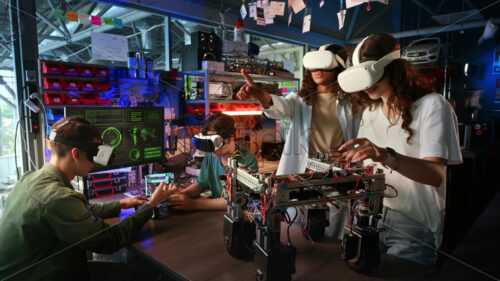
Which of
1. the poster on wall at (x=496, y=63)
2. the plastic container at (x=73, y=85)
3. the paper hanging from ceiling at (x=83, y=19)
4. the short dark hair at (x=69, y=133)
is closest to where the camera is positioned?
the short dark hair at (x=69, y=133)

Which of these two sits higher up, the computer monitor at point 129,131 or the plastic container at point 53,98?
the plastic container at point 53,98

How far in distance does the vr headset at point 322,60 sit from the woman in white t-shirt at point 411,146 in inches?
16.8

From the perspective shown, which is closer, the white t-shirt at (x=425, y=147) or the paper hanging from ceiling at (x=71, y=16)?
the white t-shirt at (x=425, y=147)

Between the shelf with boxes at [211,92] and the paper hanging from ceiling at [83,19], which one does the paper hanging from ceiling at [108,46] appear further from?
the shelf with boxes at [211,92]

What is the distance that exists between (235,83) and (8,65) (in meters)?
1.90

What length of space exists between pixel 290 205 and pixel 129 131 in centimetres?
148

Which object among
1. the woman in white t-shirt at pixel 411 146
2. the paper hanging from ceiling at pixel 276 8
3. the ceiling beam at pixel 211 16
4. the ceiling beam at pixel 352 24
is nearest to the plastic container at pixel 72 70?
the ceiling beam at pixel 211 16

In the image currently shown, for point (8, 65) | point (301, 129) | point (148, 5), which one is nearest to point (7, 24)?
point (8, 65)

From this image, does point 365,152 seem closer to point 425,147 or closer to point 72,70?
point 425,147

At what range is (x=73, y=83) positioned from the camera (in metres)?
2.28

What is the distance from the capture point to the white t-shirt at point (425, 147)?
1.11 meters

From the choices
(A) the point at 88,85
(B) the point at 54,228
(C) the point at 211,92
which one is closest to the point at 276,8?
(C) the point at 211,92

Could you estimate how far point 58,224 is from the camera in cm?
116

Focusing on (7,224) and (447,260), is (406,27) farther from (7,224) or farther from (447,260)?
(7,224)
